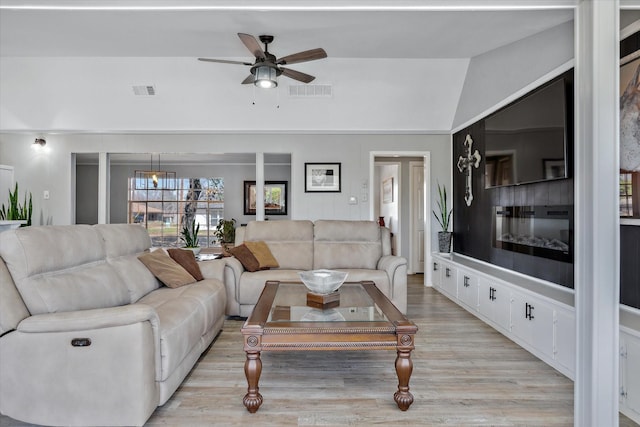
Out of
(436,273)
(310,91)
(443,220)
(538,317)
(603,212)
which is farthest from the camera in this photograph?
(443,220)

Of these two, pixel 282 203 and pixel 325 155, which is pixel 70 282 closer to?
pixel 325 155

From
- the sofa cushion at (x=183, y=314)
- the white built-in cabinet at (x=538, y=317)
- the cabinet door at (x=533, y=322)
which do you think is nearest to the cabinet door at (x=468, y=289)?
the white built-in cabinet at (x=538, y=317)

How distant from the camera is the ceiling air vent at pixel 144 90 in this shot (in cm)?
503

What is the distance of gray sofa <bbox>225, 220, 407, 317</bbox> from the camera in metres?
3.87

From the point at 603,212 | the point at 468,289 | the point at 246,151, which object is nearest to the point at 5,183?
the point at 246,151

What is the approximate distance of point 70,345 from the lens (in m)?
1.80

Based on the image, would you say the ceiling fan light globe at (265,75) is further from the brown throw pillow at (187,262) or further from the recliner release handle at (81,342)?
the recliner release handle at (81,342)

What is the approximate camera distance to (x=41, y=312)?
1.95 meters

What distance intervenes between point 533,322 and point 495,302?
1.97ft

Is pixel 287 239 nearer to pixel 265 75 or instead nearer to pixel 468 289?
pixel 265 75

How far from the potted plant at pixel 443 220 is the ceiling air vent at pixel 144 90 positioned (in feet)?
14.2

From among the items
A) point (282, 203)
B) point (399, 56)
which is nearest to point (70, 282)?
point (399, 56)

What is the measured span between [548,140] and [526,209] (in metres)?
0.70

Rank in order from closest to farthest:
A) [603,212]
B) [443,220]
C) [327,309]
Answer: [603,212], [327,309], [443,220]
